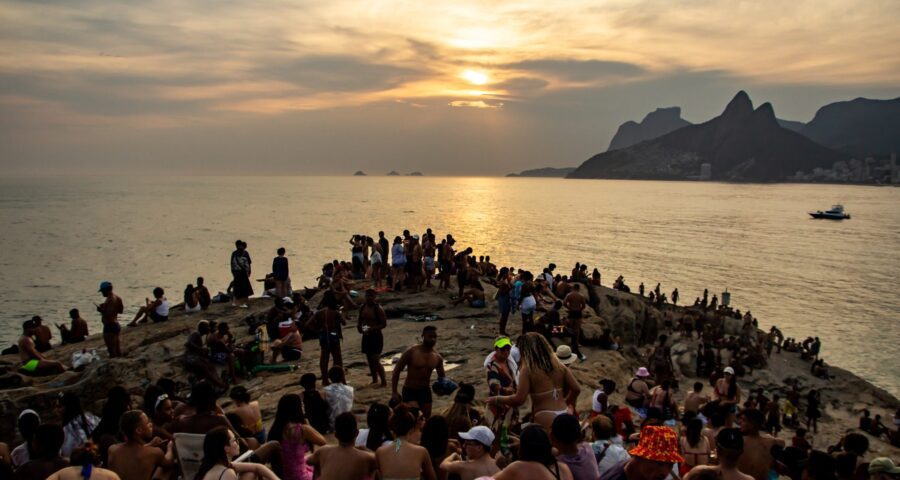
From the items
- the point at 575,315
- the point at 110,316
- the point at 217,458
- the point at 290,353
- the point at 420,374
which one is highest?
the point at 217,458

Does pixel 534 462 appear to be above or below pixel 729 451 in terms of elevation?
above

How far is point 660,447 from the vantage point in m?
4.80

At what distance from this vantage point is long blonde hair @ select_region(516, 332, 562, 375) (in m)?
6.33

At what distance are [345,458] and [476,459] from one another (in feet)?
3.83

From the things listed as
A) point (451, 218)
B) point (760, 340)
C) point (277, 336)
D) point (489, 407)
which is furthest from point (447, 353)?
point (451, 218)

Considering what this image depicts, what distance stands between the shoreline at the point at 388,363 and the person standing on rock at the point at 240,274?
353 mm

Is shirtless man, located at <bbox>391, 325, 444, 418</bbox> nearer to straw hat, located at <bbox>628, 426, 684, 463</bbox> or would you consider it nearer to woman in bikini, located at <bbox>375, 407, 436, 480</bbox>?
woman in bikini, located at <bbox>375, 407, 436, 480</bbox>

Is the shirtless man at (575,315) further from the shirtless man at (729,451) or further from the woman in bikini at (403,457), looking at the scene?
the woman in bikini at (403,457)

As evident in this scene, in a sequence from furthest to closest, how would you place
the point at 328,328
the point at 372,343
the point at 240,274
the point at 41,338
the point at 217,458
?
the point at 240,274 < the point at 41,338 < the point at 328,328 < the point at 372,343 < the point at 217,458

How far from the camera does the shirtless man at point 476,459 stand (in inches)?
191

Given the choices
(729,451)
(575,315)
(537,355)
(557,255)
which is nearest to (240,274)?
(575,315)

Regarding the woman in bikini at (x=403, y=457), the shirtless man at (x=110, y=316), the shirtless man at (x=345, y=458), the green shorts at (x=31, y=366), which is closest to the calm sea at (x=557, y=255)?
the green shorts at (x=31, y=366)

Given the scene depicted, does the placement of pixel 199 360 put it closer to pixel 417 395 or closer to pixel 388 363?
pixel 388 363

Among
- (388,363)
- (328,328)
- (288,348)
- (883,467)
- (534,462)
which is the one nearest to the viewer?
(534,462)
